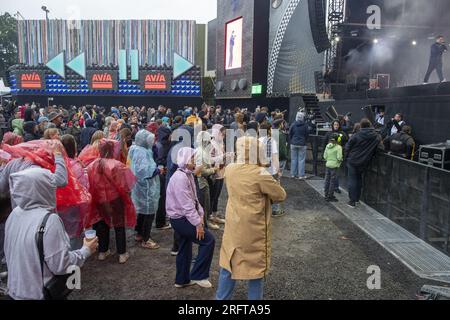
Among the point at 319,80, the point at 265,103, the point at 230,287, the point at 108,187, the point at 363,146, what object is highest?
the point at 319,80

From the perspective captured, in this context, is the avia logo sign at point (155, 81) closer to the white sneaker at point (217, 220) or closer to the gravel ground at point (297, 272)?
the white sneaker at point (217, 220)

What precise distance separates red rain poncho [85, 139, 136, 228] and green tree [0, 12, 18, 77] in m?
43.6

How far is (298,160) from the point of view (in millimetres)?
11523

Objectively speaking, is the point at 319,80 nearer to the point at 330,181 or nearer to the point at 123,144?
the point at 330,181

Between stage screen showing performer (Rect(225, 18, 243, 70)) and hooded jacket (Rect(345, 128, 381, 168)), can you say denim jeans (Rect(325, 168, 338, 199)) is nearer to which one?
hooded jacket (Rect(345, 128, 381, 168))

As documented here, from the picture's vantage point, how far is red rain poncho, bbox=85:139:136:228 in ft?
17.0

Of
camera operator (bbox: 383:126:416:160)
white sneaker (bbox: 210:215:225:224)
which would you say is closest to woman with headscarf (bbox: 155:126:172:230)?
white sneaker (bbox: 210:215:225:224)

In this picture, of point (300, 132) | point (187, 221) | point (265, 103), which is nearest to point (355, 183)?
point (300, 132)

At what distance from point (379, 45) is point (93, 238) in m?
16.7

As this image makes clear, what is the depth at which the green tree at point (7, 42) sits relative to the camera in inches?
1642

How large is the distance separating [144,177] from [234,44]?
20589 millimetres

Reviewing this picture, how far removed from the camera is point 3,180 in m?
4.11

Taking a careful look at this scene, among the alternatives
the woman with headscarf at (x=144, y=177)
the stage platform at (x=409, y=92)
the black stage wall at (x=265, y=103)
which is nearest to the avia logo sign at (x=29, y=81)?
the black stage wall at (x=265, y=103)

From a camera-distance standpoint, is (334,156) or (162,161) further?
(334,156)
